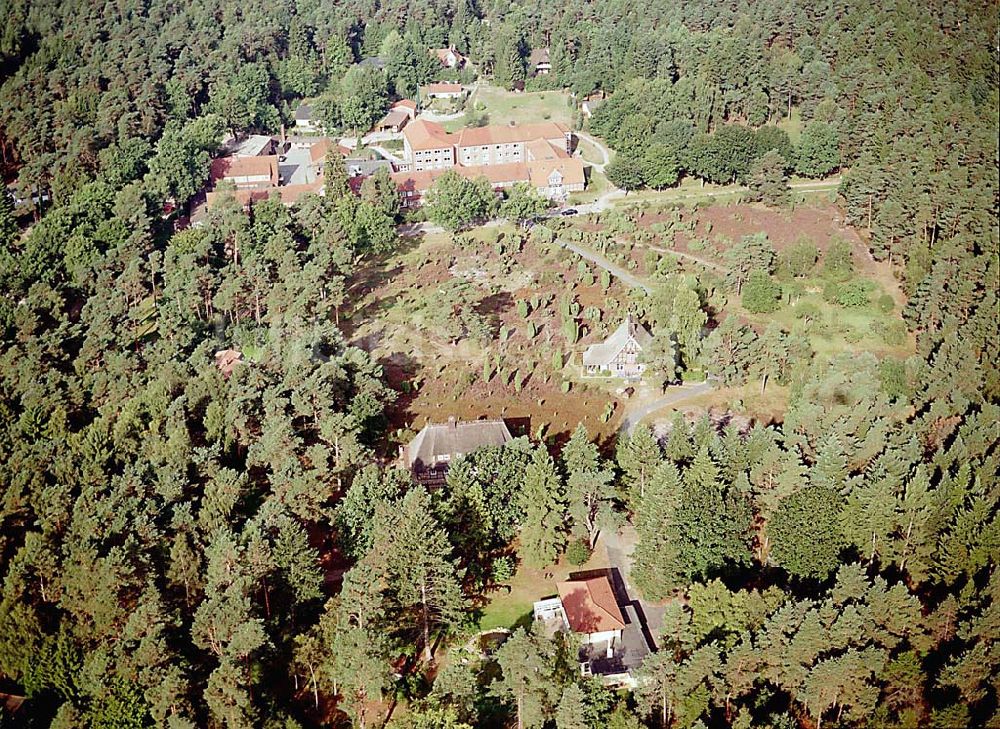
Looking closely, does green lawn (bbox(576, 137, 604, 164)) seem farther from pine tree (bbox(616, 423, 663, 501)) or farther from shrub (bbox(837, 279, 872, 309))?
pine tree (bbox(616, 423, 663, 501))

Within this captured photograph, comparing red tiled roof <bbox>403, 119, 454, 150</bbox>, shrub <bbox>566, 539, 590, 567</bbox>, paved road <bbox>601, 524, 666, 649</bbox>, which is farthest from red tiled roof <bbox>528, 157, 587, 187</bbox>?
shrub <bbox>566, 539, 590, 567</bbox>

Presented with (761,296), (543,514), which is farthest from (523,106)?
(543,514)

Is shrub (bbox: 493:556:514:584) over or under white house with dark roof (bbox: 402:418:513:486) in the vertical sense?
under

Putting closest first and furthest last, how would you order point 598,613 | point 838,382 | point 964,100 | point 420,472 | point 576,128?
point 598,613, point 420,472, point 838,382, point 964,100, point 576,128

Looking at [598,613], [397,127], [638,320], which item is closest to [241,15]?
[397,127]

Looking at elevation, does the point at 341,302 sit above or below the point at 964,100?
below

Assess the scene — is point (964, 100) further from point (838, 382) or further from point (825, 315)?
point (838, 382)

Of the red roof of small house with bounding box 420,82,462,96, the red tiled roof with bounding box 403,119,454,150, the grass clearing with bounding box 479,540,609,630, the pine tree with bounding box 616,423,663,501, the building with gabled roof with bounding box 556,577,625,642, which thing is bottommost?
the red roof of small house with bounding box 420,82,462,96
